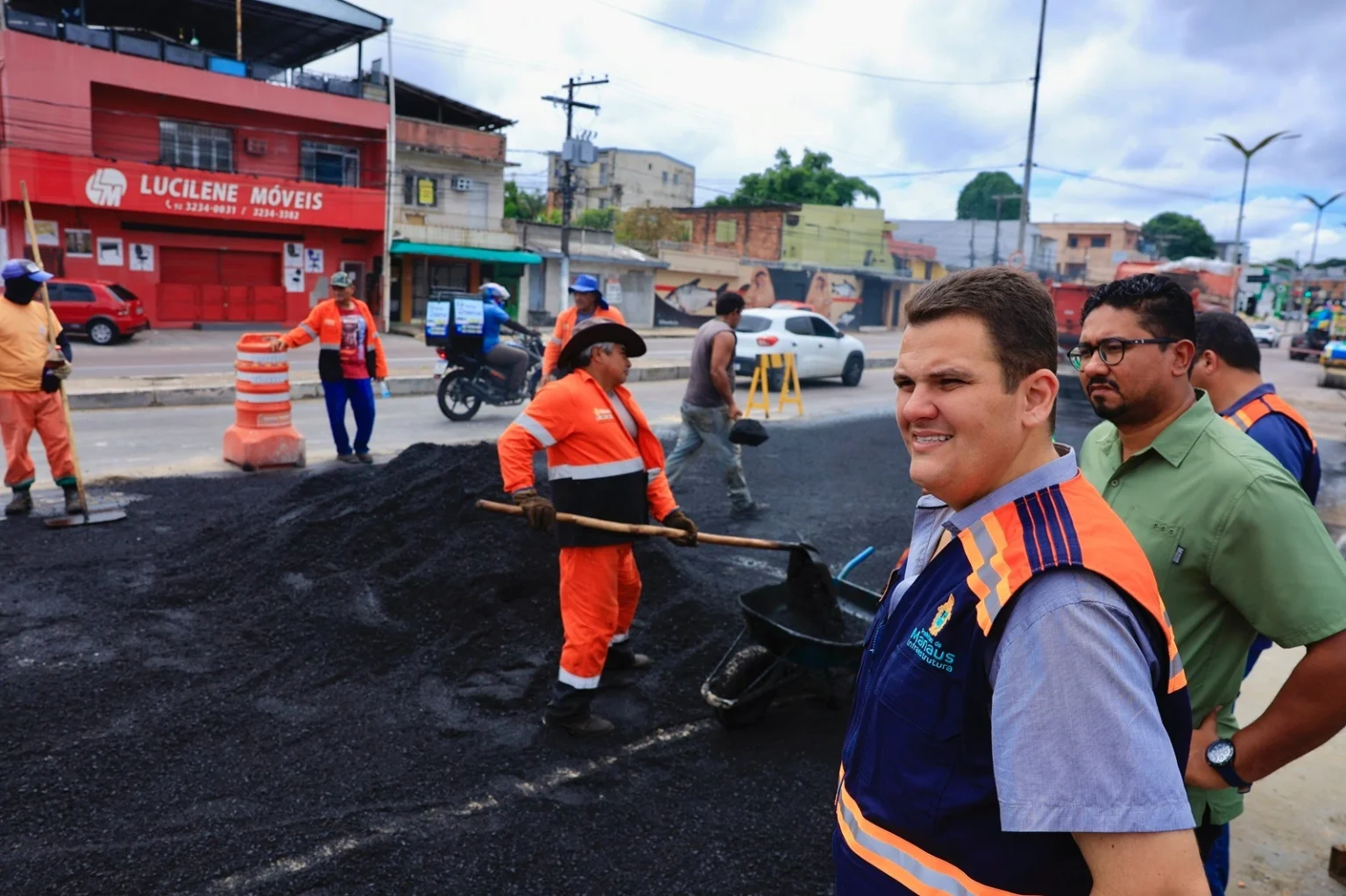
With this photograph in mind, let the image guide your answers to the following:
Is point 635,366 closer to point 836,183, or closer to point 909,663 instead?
point 909,663

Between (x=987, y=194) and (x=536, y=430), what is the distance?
95013mm

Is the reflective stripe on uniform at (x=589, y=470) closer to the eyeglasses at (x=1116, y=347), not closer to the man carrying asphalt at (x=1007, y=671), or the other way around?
the eyeglasses at (x=1116, y=347)

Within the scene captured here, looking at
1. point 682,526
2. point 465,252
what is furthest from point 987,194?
point 682,526

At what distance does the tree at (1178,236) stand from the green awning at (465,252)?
190ft

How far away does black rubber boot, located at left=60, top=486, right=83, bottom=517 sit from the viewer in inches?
274

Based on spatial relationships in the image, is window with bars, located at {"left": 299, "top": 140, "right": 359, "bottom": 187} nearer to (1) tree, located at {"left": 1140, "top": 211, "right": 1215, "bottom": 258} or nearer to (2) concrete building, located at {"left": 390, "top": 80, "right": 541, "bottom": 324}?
(2) concrete building, located at {"left": 390, "top": 80, "right": 541, "bottom": 324}

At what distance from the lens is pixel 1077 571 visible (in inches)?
49.0

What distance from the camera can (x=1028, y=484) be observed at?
1.43 m

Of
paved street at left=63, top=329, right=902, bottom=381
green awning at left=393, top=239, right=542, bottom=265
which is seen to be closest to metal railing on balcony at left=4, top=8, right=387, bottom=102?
green awning at left=393, top=239, right=542, bottom=265

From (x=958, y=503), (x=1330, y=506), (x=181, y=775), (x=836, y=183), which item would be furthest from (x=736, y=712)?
(x=836, y=183)

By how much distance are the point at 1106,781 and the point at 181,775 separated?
11.9ft

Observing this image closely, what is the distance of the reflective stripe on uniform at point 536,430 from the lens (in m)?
4.27

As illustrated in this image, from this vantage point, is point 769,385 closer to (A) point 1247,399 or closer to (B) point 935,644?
(A) point 1247,399

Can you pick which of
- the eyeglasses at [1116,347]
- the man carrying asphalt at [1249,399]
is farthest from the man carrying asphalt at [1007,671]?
the man carrying asphalt at [1249,399]
